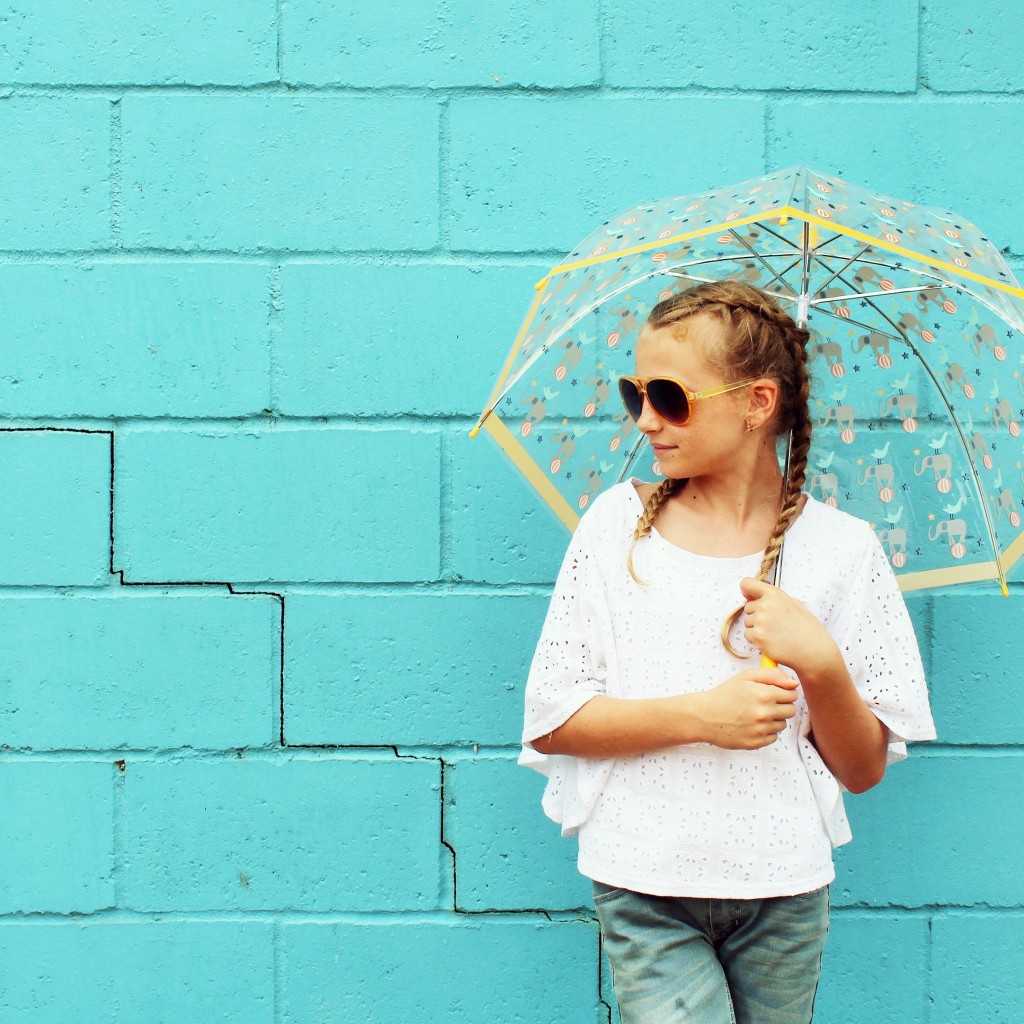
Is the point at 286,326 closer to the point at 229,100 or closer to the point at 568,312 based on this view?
the point at 229,100

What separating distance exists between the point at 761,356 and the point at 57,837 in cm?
172

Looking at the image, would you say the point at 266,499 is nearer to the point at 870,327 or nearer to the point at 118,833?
the point at 118,833

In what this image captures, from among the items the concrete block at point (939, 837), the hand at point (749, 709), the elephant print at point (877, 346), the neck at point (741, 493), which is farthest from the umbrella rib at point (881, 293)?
the concrete block at point (939, 837)

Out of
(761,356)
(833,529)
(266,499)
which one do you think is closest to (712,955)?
(833,529)

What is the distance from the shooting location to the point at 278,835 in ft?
8.25

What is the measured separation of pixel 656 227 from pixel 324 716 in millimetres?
1228

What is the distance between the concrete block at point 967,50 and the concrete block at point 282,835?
174 cm

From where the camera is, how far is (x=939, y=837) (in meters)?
2.53

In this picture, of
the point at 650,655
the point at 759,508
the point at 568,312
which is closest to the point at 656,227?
the point at 568,312

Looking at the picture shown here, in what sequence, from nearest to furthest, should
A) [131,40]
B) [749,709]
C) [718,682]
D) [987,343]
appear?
[749,709]
[718,682]
[987,343]
[131,40]

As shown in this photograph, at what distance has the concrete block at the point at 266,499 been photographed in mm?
2482

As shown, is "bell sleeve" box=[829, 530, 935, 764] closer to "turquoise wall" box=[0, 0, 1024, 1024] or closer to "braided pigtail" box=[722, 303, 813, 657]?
"braided pigtail" box=[722, 303, 813, 657]

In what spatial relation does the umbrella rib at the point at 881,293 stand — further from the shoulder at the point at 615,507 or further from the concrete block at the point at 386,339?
the concrete block at the point at 386,339

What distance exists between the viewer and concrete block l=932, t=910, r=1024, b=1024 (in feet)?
8.33
